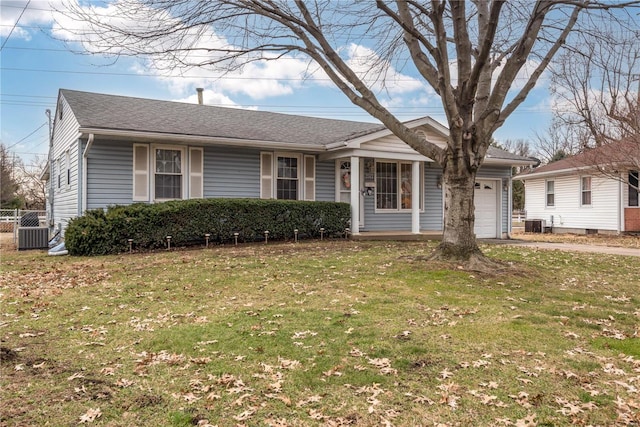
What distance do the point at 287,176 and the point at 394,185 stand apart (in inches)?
158

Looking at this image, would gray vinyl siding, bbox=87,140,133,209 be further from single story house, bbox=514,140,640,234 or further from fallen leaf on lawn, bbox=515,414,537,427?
single story house, bbox=514,140,640,234

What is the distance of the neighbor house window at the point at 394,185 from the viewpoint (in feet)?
50.5

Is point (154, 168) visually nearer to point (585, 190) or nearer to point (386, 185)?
point (386, 185)

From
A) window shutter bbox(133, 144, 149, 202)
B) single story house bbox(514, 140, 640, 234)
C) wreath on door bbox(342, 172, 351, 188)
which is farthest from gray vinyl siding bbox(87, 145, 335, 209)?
single story house bbox(514, 140, 640, 234)

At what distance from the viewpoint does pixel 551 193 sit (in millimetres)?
23484

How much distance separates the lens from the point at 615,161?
1677cm

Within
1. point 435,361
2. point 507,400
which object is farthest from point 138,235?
point 507,400

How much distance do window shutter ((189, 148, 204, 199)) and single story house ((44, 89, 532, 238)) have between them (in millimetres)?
30

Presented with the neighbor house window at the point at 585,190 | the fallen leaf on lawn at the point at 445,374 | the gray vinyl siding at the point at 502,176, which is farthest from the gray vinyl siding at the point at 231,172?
the neighbor house window at the point at 585,190

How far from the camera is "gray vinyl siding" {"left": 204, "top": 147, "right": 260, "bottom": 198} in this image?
13109mm

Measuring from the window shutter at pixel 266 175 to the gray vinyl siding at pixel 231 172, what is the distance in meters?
0.13

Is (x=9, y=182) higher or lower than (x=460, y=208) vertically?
higher

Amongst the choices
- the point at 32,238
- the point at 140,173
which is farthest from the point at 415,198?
the point at 32,238

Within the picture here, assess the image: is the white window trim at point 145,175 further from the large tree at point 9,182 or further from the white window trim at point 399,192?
the large tree at point 9,182
